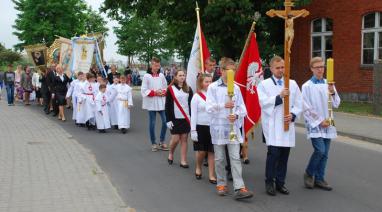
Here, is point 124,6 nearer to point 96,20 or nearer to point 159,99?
point 159,99

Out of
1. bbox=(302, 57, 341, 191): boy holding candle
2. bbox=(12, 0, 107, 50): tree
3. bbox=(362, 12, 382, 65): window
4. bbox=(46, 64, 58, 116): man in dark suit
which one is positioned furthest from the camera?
bbox=(12, 0, 107, 50): tree

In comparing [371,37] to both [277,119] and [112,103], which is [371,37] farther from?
[277,119]

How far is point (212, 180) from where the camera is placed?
7852 millimetres

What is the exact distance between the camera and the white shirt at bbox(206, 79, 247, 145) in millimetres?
6938

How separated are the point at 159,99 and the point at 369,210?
5596 millimetres

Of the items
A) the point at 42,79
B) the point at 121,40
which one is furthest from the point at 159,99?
the point at 121,40

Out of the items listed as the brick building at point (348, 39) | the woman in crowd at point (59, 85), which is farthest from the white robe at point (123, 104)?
the brick building at point (348, 39)

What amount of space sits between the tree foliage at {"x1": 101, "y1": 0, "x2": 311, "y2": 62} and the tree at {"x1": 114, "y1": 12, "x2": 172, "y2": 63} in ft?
72.1

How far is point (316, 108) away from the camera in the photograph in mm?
7312

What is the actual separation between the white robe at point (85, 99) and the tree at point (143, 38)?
32834mm

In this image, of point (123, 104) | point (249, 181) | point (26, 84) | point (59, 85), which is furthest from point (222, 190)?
point (26, 84)

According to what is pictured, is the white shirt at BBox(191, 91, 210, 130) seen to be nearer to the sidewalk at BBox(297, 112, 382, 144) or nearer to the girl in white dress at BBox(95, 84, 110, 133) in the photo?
the sidewalk at BBox(297, 112, 382, 144)

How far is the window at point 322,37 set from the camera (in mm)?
24531

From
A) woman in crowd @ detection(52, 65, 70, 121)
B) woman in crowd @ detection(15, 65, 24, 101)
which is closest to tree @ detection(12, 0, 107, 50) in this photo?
woman in crowd @ detection(15, 65, 24, 101)
